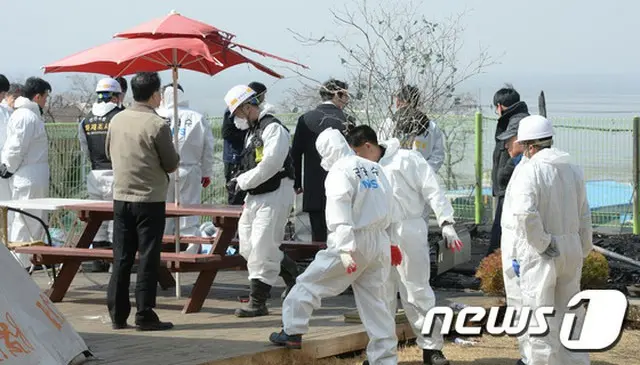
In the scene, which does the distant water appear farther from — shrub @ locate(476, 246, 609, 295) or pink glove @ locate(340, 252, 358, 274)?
pink glove @ locate(340, 252, 358, 274)

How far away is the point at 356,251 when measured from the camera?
8.43 meters

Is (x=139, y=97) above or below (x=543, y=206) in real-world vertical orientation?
above

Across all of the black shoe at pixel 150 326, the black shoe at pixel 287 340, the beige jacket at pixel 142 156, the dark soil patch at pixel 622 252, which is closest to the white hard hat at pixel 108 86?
the beige jacket at pixel 142 156

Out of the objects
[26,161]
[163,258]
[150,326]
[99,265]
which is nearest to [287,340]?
[150,326]

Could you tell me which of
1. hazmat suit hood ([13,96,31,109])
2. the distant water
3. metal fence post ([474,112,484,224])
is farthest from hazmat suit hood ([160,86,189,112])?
metal fence post ([474,112,484,224])

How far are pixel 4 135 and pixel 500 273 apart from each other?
18.7 ft

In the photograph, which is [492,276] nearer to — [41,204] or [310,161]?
[310,161]

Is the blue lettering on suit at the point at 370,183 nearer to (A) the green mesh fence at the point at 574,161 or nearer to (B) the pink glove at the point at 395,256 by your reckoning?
(B) the pink glove at the point at 395,256

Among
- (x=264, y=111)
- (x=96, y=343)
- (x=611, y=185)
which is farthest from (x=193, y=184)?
(x=611, y=185)

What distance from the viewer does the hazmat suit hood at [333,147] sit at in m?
8.83

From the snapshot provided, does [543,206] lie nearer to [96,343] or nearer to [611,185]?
[96,343]

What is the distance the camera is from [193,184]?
43.7ft

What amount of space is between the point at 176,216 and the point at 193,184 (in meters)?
2.45

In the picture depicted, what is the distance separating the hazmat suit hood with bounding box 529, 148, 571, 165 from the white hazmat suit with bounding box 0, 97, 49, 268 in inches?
247
